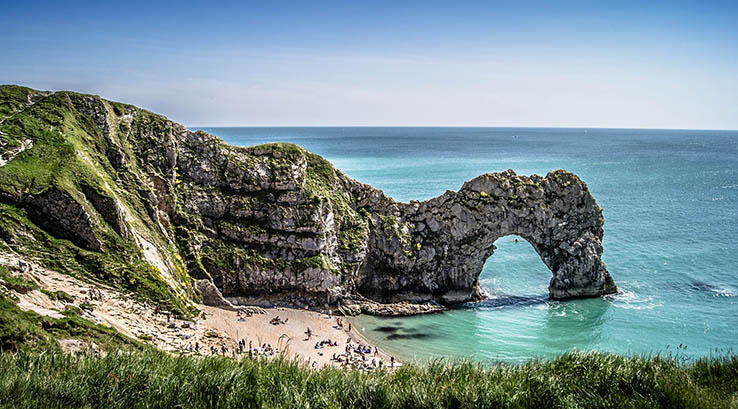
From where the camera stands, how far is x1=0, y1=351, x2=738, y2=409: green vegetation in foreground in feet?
40.8

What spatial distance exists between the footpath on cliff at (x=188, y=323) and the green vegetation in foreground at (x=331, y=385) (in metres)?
2.34

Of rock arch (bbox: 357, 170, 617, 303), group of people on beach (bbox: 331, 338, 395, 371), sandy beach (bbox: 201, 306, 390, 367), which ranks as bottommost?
group of people on beach (bbox: 331, 338, 395, 371)

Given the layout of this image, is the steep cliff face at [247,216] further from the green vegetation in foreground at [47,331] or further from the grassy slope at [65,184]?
the green vegetation in foreground at [47,331]

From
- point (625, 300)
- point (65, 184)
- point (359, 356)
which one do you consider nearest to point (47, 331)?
point (65, 184)

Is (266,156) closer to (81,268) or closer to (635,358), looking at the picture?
(81,268)

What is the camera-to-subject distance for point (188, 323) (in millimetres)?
28781

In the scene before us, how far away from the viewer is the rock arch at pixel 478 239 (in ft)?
143

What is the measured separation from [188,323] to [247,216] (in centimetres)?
1324

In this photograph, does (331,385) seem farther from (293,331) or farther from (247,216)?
(247,216)

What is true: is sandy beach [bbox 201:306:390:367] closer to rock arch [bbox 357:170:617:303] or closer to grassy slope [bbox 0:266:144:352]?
rock arch [bbox 357:170:617:303]

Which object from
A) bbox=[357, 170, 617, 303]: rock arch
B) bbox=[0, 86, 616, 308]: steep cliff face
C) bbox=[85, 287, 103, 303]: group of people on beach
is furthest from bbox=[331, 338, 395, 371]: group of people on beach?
bbox=[85, 287, 103, 303]: group of people on beach

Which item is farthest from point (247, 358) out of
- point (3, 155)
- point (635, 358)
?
point (3, 155)

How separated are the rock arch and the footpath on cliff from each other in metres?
8.03

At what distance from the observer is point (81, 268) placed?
1019 inches
